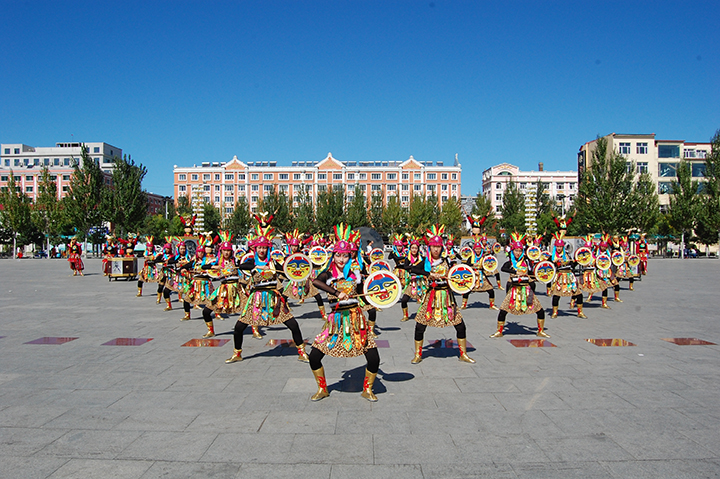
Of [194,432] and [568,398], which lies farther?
[568,398]

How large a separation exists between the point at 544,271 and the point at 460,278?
3186 millimetres

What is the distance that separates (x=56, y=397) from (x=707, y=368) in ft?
30.0

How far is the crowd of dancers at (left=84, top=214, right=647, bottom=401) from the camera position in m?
5.84

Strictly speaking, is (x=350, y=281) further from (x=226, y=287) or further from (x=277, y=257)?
(x=226, y=287)

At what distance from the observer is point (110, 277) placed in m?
25.3

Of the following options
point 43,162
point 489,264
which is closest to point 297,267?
point 489,264

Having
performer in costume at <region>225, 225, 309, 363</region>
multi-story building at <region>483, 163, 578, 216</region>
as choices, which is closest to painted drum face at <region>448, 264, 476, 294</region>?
performer in costume at <region>225, 225, 309, 363</region>

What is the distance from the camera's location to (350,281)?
19.2 feet

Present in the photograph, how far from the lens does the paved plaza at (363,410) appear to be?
410 cm

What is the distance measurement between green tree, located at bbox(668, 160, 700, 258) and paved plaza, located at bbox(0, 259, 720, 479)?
51140mm

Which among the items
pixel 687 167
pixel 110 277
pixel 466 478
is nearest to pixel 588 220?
pixel 687 167

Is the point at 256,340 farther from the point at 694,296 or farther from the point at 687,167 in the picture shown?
the point at 687,167

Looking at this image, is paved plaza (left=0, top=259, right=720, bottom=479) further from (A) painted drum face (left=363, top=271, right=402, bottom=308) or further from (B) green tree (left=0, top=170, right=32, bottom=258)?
(B) green tree (left=0, top=170, right=32, bottom=258)

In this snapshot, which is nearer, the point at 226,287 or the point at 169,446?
the point at 169,446
